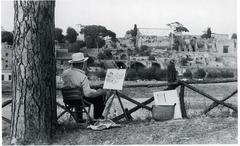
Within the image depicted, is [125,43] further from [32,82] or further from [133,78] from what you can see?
[32,82]

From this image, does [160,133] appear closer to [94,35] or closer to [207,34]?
[94,35]

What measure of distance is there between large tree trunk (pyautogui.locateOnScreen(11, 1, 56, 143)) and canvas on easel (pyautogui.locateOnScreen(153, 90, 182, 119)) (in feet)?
7.28

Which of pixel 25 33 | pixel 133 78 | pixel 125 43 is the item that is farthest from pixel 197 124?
pixel 125 43

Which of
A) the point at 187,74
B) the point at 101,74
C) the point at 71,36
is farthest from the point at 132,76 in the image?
the point at 71,36

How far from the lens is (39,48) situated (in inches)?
259

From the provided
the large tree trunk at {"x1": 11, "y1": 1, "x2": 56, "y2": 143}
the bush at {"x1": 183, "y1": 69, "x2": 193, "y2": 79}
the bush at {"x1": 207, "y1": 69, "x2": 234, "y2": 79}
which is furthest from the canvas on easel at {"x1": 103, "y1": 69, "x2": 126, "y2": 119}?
the bush at {"x1": 183, "y1": 69, "x2": 193, "y2": 79}

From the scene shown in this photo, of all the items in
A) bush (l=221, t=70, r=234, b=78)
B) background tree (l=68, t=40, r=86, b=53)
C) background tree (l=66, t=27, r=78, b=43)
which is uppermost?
background tree (l=66, t=27, r=78, b=43)

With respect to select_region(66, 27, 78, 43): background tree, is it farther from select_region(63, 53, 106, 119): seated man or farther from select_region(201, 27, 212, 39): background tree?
select_region(63, 53, 106, 119): seated man

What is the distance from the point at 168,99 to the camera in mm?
7910

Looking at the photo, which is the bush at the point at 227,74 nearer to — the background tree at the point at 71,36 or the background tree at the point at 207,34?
the background tree at the point at 207,34

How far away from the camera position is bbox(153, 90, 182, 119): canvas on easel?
7.88 m

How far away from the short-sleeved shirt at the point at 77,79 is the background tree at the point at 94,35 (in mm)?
98009

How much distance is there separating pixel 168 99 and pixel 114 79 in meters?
1.13

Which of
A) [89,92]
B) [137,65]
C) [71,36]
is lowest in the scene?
[137,65]
